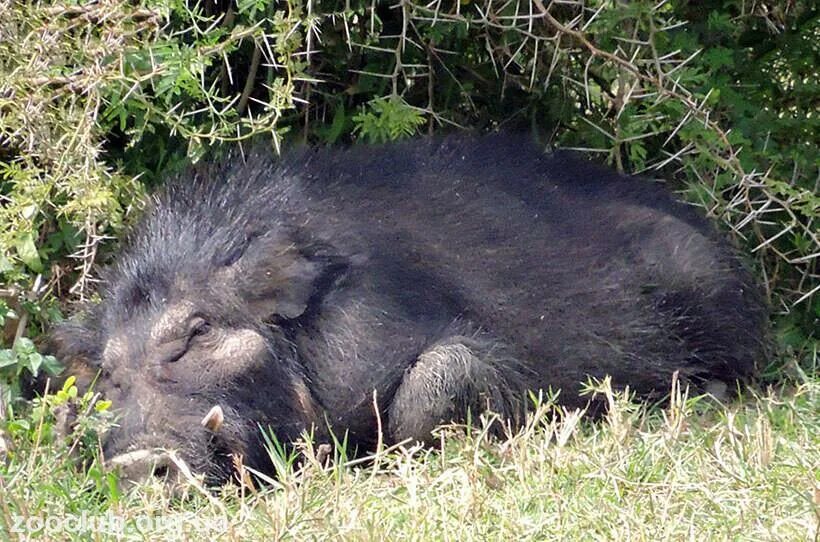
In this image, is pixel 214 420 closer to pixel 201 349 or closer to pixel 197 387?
pixel 197 387

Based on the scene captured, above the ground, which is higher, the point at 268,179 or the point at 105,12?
the point at 105,12

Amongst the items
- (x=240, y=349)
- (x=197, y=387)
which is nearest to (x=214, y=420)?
(x=197, y=387)

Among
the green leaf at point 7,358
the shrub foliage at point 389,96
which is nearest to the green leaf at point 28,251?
the shrub foliage at point 389,96

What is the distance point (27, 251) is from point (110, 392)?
0.70 metres

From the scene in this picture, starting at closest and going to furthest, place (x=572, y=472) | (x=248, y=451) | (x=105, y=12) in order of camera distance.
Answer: (x=572, y=472)
(x=248, y=451)
(x=105, y=12)

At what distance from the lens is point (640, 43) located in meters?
4.89

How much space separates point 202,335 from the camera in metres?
4.41

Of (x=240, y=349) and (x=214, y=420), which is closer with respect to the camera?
(x=214, y=420)

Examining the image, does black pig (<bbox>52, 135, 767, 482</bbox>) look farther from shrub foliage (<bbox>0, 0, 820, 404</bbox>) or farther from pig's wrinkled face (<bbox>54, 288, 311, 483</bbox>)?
shrub foliage (<bbox>0, 0, 820, 404</bbox>)

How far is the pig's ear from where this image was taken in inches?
176

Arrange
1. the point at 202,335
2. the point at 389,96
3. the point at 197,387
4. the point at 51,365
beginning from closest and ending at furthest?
1. the point at 197,387
2. the point at 202,335
3. the point at 51,365
4. the point at 389,96

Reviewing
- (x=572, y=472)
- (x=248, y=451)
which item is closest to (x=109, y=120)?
(x=248, y=451)

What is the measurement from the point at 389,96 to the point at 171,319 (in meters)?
1.44

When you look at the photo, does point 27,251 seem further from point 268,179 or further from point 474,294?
point 474,294
